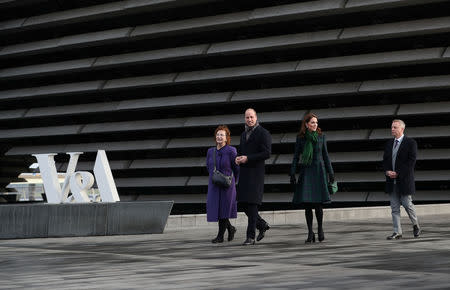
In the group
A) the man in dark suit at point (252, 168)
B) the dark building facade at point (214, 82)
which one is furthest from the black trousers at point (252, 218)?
the dark building facade at point (214, 82)

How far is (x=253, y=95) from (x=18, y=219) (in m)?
5.77

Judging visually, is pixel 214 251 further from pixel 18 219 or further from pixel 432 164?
pixel 432 164

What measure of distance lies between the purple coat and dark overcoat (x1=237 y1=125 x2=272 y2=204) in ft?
1.40

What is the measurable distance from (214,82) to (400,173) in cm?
740

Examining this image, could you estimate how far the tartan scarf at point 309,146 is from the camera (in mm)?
11367

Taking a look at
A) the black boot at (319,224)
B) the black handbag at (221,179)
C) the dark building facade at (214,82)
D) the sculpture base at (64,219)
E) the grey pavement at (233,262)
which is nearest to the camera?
the grey pavement at (233,262)

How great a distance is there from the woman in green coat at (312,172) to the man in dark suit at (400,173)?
0.80 meters

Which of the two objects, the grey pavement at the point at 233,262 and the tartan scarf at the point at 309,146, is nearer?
the grey pavement at the point at 233,262

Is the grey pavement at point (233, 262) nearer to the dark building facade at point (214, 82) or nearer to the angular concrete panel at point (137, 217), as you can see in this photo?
the angular concrete panel at point (137, 217)

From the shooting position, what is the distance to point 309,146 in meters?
11.4

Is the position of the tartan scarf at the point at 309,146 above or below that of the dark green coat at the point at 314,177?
above

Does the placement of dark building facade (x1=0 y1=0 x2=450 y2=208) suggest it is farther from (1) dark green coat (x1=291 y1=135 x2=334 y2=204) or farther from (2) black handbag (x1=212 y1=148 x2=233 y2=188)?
(2) black handbag (x1=212 y1=148 x2=233 y2=188)

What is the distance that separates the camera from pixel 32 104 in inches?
833

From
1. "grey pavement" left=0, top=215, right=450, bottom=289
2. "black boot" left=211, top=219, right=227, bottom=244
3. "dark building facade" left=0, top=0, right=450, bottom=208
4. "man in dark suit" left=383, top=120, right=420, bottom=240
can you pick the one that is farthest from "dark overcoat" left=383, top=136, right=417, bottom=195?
"dark building facade" left=0, top=0, right=450, bottom=208
